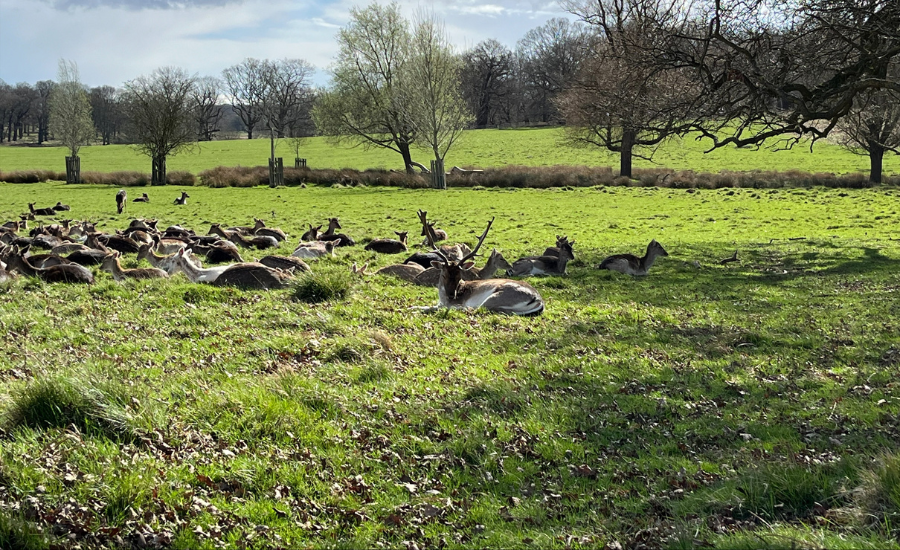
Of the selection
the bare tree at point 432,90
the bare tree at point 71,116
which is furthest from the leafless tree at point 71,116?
the bare tree at point 432,90

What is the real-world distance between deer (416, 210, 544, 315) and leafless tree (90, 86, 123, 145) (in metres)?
94.1

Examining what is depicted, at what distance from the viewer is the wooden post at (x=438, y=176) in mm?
38312

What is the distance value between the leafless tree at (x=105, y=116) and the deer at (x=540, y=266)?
91.9 meters

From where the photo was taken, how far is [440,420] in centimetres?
546

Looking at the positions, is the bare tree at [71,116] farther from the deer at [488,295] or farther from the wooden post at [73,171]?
the deer at [488,295]

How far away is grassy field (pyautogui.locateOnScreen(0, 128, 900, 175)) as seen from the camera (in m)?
47.4

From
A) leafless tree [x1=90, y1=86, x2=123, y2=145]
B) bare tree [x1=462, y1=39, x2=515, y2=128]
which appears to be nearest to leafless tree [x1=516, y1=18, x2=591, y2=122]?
bare tree [x1=462, y1=39, x2=515, y2=128]

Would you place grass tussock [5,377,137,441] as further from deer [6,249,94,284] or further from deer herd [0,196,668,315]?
deer [6,249,94,284]

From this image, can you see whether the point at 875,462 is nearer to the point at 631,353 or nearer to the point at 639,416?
the point at 639,416

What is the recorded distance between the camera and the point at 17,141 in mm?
98000

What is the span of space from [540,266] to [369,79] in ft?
117

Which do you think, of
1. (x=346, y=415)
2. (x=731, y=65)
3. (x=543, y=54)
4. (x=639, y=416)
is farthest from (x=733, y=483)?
(x=543, y=54)

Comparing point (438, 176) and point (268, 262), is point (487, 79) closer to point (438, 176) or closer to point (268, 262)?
point (438, 176)

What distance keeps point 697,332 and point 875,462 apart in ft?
15.0
